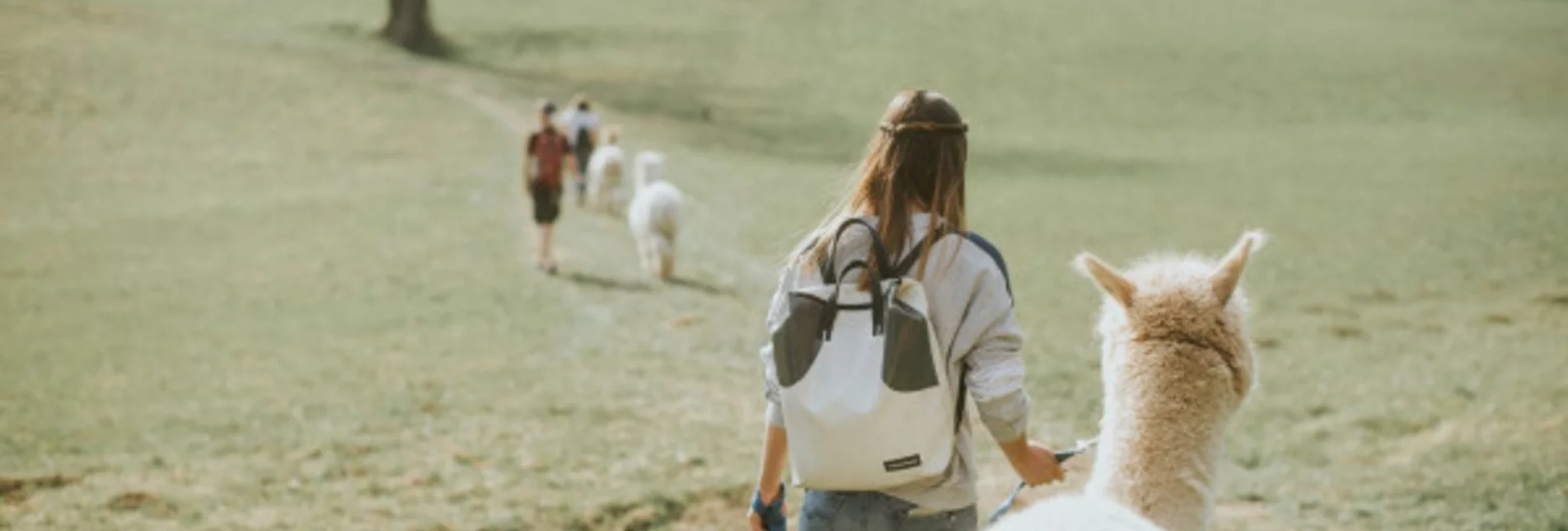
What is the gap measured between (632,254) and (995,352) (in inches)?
552

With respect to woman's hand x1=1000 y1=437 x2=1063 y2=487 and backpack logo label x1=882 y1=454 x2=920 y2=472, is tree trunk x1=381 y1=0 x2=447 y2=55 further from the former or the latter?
backpack logo label x1=882 y1=454 x2=920 y2=472

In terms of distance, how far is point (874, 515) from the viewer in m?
3.23

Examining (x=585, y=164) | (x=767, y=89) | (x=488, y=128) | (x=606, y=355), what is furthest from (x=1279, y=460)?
(x=767, y=89)

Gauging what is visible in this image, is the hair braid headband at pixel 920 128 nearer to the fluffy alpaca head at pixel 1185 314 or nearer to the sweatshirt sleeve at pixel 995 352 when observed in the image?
the sweatshirt sleeve at pixel 995 352

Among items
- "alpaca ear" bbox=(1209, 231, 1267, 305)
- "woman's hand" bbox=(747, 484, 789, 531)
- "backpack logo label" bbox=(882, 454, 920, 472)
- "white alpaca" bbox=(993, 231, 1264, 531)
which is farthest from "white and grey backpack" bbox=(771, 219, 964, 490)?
"alpaca ear" bbox=(1209, 231, 1267, 305)

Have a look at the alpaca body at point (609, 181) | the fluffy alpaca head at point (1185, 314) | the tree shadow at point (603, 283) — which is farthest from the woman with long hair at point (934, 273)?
the alpaca body at point (609, 181)

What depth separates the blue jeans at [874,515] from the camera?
3236 mm

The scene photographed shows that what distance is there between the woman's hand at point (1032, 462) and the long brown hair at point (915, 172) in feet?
1.55

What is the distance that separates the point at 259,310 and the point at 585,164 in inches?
345

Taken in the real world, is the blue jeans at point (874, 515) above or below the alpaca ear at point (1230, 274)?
below

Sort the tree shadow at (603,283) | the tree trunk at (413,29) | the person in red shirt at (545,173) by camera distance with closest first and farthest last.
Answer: the tree shadow at (603,283) → the person in red shirt at (545,173) → the tree trunk at (413,29)

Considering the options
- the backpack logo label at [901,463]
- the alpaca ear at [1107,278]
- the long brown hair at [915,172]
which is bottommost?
the backpack logo label at [901,463]

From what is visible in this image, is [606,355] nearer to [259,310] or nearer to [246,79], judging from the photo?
[259,310]

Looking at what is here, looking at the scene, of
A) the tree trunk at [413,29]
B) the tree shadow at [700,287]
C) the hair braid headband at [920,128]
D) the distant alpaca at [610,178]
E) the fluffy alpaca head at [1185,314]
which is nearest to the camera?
the hair braid headband at [920,128]
